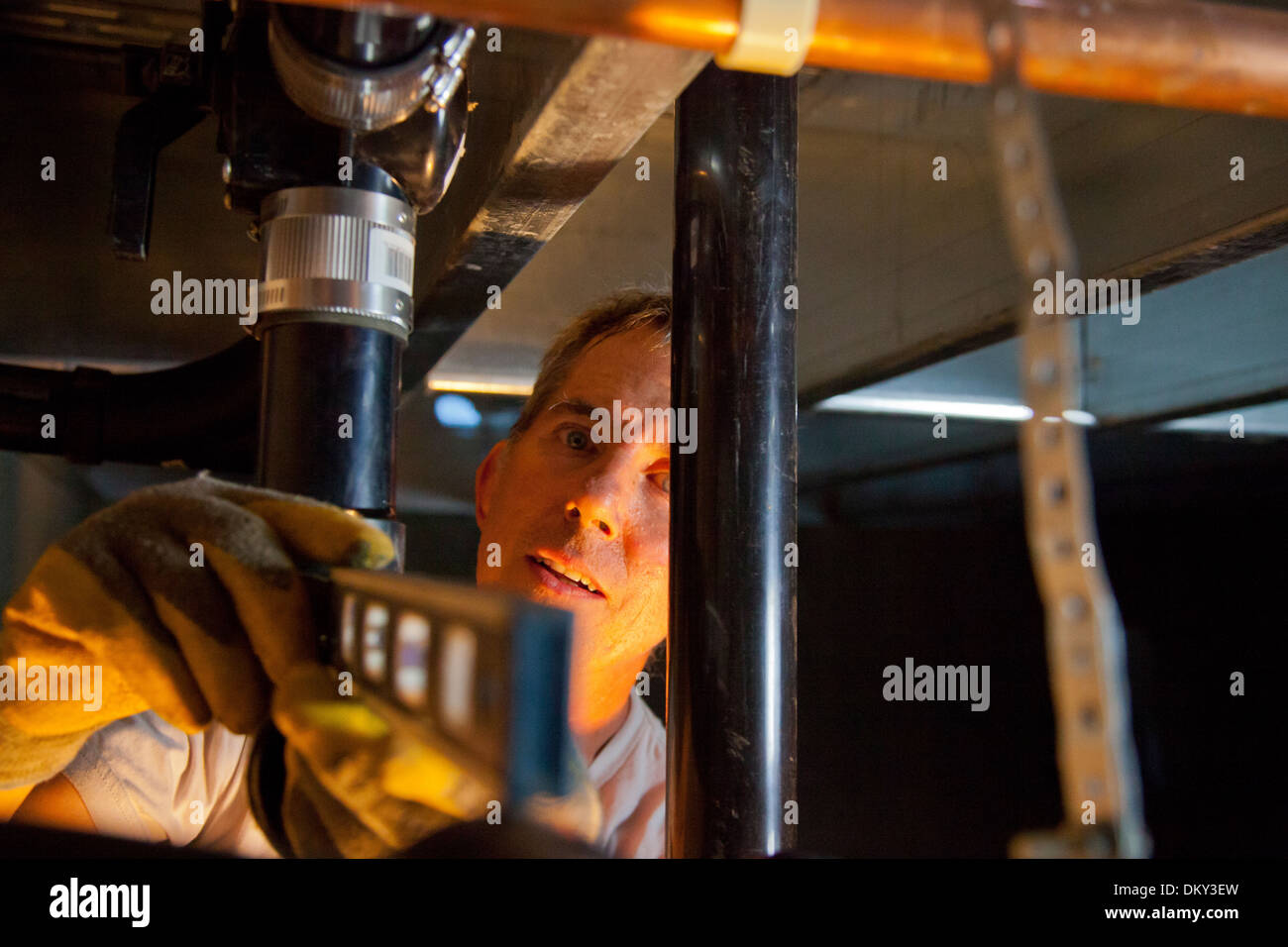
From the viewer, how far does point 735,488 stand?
1.27 feet

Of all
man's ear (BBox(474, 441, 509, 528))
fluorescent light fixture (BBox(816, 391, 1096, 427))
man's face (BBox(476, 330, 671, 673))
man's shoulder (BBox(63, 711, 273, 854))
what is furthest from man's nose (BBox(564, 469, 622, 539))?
fluorescent light fixture (BBox(816, 391, 1096, 427))

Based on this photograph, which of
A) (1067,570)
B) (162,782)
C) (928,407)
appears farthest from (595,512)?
(928,407)

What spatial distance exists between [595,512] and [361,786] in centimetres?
55

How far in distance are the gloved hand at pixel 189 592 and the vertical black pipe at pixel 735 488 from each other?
13 centimetres

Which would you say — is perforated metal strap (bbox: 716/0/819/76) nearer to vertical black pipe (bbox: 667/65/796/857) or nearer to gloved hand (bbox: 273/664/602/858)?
vertical black pipe (bbox: 667/65/796/857)

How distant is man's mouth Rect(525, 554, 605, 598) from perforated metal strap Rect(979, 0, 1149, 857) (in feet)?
2.23

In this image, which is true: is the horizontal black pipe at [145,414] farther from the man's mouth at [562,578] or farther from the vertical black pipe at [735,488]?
the vertical black pipe at [735,488]

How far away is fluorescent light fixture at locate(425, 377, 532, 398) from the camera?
216 centimetres

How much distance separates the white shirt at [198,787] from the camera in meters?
0.80

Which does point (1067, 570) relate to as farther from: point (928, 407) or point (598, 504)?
point (928, 407)

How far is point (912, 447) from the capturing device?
286cm

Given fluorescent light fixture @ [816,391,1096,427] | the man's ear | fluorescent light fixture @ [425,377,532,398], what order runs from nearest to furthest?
the man's ear < fluorescent light fixture @ [425,377,532,398] < fluorescent light fixture @ [816,391,1096,427]

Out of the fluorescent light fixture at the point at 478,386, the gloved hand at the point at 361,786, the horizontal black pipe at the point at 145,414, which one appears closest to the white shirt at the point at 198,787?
the horizontal black pipe at the point at 145,414
